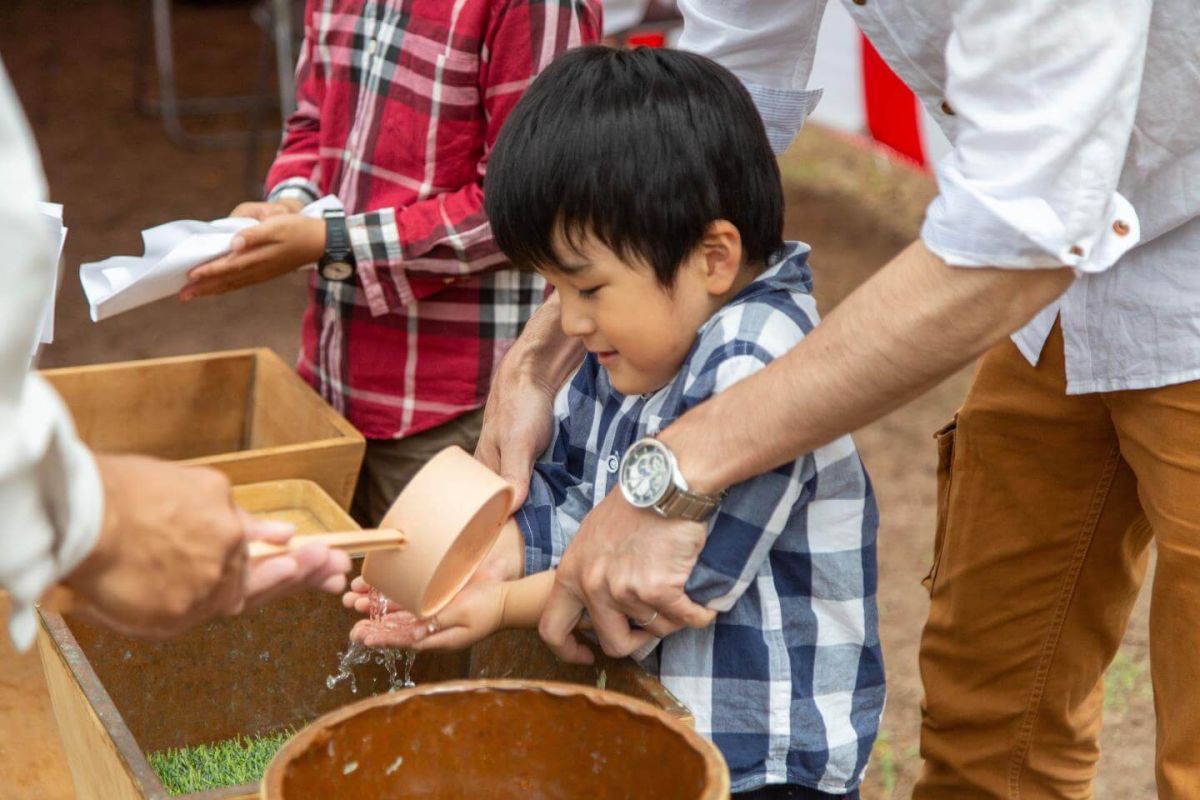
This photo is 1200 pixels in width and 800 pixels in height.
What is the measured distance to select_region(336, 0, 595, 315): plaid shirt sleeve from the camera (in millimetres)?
1997

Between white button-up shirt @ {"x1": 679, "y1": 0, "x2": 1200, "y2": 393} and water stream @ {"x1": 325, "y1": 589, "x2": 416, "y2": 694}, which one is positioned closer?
white button-up shirt @ {"x1": 679, "y1": 0, "x2": 1200, "y2": 393}

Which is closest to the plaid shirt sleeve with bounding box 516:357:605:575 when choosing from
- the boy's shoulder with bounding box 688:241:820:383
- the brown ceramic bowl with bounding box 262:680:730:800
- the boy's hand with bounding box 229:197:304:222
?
the boy's shoulder with bounding box 688:241:820:383

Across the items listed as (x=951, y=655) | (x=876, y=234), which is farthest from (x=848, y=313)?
(x=876, y=234)

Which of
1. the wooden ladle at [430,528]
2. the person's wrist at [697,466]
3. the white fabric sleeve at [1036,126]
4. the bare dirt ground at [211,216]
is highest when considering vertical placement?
the white fabric sleeve at [1036,126]

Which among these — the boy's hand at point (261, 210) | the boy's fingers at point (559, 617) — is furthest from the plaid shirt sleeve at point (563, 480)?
the boy's hand at point (261, 210)

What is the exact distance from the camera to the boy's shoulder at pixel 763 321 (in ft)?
4.50

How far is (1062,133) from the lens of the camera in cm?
118

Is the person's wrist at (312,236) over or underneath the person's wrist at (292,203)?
over

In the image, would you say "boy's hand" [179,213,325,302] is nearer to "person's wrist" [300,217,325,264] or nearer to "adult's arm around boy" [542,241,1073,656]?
"person's wrist" [300,217,325,264]

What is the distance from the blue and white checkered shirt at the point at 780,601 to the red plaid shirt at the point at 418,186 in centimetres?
72

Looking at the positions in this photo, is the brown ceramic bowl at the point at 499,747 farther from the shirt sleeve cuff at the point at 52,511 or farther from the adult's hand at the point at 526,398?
the adult's hand at the point at 526,398

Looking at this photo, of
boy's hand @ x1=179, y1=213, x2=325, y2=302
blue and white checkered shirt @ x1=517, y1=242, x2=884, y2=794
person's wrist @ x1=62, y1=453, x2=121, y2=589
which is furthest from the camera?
boy's hand @ x1=179, y1=213, x2=325, y2=302

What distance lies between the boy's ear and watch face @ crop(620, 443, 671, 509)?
19 cm

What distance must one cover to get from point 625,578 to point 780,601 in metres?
0.16
